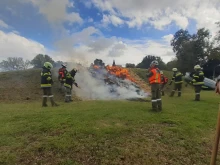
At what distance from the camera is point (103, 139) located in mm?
6570

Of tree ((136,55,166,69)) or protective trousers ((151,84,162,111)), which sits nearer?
protective trousers ((151,84,162,111))

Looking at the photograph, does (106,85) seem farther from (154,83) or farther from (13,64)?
(13,64)

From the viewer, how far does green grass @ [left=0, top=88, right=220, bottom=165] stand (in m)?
5.66

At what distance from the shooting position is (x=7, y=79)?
21391 millimetres

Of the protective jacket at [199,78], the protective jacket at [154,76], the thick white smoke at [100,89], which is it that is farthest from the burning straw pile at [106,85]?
the protective jacket at [154,76]

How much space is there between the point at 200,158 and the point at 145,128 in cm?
218

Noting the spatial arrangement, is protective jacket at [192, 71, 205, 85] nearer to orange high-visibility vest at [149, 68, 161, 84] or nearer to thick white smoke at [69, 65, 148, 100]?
thick white smoke at [69, 65, 148, 100]

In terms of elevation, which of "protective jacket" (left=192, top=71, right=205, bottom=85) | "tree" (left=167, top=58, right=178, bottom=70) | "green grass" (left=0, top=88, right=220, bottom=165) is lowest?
"green grass" (left=0, top=88, right=220, bottom=165)

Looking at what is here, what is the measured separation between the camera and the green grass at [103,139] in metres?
5.66

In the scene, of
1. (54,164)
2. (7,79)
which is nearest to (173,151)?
(54,164)

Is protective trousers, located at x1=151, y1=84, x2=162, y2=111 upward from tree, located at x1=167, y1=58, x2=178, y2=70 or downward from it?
downward

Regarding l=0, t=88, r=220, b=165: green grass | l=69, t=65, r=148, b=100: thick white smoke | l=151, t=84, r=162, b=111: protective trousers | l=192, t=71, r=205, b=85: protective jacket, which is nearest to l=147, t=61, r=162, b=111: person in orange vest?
l=151, t=84, r=162, b=111: protective trousers

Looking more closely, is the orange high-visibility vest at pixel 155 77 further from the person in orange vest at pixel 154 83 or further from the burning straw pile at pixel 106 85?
the burning straw pile at pixel 106 85

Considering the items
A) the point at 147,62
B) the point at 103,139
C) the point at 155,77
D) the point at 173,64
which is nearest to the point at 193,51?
the point at 173,64
